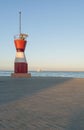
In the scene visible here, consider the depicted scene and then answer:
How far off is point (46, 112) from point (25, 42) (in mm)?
29809

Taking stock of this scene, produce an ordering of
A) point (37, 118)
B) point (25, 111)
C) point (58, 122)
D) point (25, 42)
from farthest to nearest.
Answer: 1. point (25, 42)
2. point (25, 111)
3. point (37, 118)
4. point (58, 122)

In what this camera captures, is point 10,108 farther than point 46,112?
Yes

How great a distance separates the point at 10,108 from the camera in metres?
9.91

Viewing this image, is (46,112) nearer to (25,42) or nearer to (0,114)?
(0,114)

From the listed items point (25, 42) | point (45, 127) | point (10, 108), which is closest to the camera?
point (45, 127)

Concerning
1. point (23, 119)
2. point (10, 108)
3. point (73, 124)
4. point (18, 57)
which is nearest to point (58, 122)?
point (73, 124)

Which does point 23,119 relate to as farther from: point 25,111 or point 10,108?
point 10,108

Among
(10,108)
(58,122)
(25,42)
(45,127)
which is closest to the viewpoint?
(45,127)

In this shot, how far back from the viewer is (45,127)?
688 cm

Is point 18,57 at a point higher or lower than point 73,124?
higher

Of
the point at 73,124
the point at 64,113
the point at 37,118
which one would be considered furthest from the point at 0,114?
the point at 73,124

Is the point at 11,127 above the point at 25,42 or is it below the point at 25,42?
below

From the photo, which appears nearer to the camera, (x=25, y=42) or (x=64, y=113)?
(x=64, y=113)

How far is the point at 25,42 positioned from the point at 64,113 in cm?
3005
